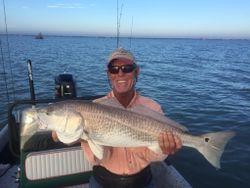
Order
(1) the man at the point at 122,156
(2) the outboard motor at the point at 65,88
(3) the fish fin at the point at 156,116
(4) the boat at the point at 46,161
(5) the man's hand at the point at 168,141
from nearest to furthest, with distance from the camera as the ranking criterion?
1. (5) the man's hand at the point at 168,141
2. (3) the fish fin at the point at 156,116
3. (1) the man at the point at 122,156
4. (4) the boat at the point at 46,161
5. (2) the outboard motor at the point at 65,88

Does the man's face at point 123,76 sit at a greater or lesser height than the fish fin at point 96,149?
greater

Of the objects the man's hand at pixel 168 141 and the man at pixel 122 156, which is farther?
the man at pixel 122 156

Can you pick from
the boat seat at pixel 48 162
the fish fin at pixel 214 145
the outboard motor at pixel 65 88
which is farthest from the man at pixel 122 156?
the outboard motor at pixel 65 88

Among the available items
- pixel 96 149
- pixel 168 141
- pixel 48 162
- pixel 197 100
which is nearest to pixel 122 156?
pixel 96 149

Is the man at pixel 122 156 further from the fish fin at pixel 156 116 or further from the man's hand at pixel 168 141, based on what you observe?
the man's hand at pixel 168 141

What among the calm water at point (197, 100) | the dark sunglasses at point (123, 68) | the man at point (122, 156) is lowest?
the calm water at point (197, 100)

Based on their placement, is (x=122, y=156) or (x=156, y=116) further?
(x=122, y=156)

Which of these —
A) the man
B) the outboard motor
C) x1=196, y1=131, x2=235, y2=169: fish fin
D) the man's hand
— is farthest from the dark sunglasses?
the outboard motor

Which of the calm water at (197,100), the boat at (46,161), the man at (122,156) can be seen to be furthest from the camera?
the calm water at (197,100)

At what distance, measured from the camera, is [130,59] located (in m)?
4.86

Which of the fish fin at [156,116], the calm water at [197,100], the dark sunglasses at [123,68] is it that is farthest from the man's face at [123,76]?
the calm water at [197,100]

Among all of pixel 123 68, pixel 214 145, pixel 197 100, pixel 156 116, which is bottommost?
pixel 197 100

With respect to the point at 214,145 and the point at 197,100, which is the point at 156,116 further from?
the point at 197,100

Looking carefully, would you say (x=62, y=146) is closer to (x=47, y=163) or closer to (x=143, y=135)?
(x=47, y=163)
